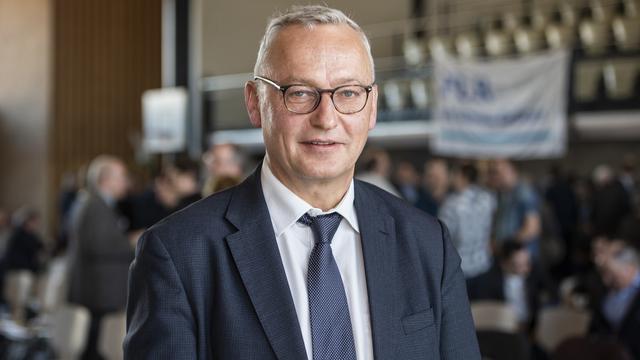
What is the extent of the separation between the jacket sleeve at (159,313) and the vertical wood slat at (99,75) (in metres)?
14.5

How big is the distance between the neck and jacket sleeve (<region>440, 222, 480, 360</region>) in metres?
0.19

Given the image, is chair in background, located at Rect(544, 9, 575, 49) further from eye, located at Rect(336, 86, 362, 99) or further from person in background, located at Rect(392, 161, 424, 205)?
eye, located at Rect(336, 86, 362, 99)

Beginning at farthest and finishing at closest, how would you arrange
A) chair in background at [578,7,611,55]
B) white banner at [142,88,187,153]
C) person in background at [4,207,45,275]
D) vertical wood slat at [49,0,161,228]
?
vertical wood slat at [49,0,161,228]
white banner at [142,88,187,153]
chair in background at [578,7,611,55]
person in background at [4,207,45,275]

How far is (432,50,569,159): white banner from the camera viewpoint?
26.3 ft

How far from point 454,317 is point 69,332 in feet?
10.6

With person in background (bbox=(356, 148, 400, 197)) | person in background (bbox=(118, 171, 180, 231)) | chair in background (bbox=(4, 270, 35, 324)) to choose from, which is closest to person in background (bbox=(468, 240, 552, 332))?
person in background (bbox=(356, 148, 400, 197))

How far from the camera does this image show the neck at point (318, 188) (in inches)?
50.0

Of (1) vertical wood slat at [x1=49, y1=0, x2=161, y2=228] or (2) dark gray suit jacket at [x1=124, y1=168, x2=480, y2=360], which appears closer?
(2) dark gray suit jacket at [x1=124, y1=168, x2=480, y2=360]

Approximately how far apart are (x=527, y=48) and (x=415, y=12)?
265cm

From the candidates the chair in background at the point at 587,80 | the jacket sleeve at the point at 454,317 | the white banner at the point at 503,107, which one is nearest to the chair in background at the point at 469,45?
the chair in background at the point at 587,80

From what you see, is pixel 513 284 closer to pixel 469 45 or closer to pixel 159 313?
pixel 159 313

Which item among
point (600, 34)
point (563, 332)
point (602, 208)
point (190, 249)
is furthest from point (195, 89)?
point (190, 249)

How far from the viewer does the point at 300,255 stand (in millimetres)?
1279

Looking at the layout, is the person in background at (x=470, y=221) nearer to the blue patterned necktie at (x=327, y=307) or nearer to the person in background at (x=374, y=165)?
the person in background at (x=374, y=165)
